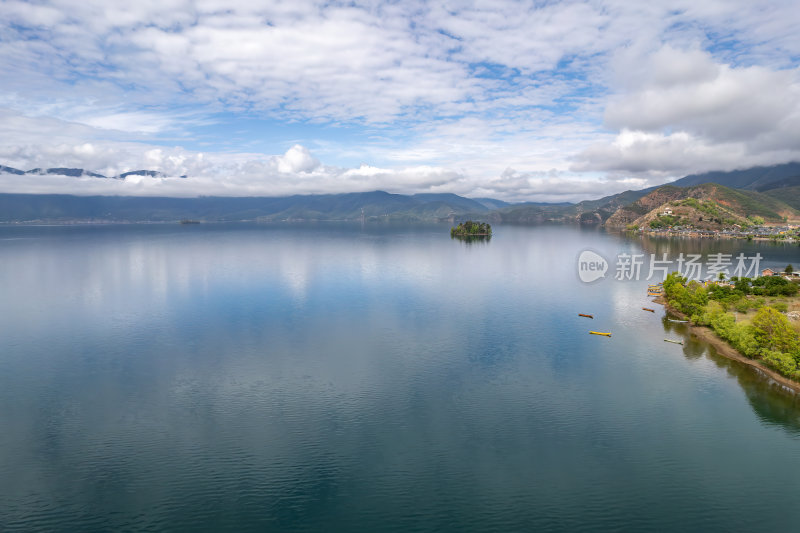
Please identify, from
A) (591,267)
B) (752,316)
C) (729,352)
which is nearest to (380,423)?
(729,352)

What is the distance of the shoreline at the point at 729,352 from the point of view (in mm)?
52406

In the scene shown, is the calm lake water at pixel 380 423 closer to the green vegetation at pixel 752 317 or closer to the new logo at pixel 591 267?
the green vegetation at pixel 752 317

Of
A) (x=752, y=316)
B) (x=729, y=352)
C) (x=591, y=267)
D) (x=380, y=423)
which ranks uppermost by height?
(x=591, y=267)

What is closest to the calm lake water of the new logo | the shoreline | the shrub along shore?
the shoreline

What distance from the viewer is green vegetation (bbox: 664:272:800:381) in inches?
2149

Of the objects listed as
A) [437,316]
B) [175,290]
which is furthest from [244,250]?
[437,316]

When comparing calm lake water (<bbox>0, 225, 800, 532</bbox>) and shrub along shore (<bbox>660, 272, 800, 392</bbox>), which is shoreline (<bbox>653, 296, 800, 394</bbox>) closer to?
shrub along shore (<bbox>660, 272, 800, 392</bbox>)

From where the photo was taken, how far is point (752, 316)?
2950 inches

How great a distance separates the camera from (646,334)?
72.1 m

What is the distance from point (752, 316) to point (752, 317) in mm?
3197

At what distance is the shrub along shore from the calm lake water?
325cm

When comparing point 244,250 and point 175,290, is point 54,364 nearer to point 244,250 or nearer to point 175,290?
point 175,290

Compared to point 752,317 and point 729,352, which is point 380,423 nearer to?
point 729,352

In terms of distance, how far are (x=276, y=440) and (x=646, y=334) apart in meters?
60.8
